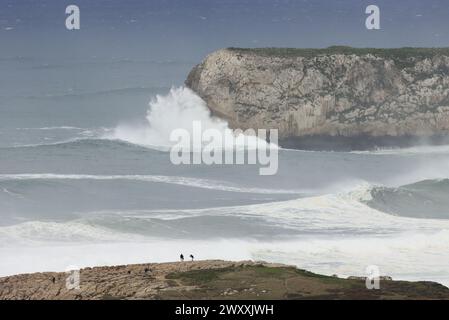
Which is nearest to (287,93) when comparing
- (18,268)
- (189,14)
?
(18,268)

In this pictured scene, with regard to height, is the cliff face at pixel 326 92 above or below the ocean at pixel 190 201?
above

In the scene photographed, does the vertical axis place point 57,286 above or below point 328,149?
below

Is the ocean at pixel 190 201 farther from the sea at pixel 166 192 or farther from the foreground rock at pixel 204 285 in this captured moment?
the foreground rock at pixel 204 285

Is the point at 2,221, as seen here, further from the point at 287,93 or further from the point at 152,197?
the point at 287,93

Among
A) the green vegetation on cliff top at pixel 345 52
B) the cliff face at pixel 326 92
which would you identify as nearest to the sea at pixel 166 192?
the cliff face at pixel 326 92

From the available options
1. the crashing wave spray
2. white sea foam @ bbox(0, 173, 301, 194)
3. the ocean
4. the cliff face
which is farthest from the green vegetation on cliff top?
white sea foam @ bbox(0, 173, 301, 194)

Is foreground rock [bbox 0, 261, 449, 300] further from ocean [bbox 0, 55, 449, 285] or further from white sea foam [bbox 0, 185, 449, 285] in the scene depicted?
ocean [bbox 0, 55, 449, 285]

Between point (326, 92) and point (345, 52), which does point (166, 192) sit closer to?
point (326, 92)
